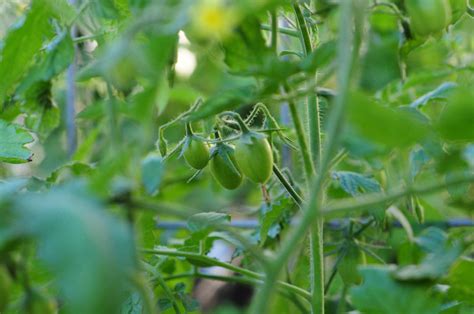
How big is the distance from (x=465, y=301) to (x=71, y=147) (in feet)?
3.23

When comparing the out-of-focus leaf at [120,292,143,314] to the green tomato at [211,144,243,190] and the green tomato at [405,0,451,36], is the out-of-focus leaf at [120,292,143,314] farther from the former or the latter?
the green tomato at [405,0,451,36]

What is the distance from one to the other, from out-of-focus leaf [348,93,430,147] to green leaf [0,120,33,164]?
517mm

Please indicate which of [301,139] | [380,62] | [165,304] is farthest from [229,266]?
[380,62]

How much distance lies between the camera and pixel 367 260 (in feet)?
3.98

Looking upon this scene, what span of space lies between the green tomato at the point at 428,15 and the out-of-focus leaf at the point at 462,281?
0.75 ft

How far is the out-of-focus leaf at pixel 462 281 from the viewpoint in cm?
78

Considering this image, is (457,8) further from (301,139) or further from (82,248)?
(82,248)

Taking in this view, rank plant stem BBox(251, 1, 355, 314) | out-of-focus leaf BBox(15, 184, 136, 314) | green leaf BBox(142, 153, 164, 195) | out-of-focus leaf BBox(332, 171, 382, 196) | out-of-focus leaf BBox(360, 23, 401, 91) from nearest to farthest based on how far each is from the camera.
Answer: out-of-focus leaf BBox(15, 184, 136, 314) → plant stem BBox(251, 1, 355, 314) → green leaf BBox(142, 153, 164, 195) → out-of-focus leaf BBox(332, 171, 382, 196) → out-of-focus leaf BBox(360, 23, 401, 91)

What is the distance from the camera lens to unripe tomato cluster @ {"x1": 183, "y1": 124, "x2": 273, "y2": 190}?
30.7 inches

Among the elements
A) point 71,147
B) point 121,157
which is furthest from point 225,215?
point 71,147

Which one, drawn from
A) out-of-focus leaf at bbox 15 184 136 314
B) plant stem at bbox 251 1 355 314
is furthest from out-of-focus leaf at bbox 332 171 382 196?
out-of-focus leaf at bbox 15 184 136 314

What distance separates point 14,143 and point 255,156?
312 millimetres

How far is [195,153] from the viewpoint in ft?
2.80

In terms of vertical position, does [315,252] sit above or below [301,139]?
below
